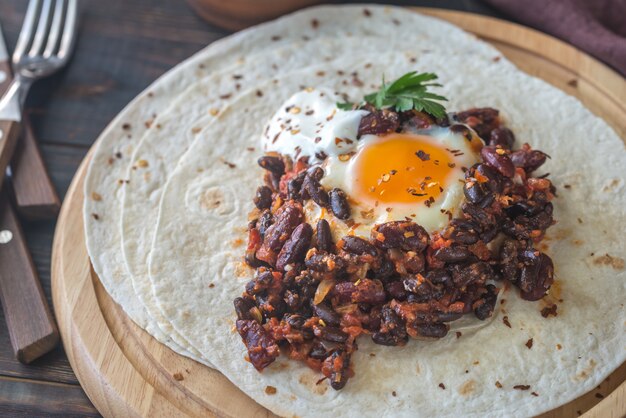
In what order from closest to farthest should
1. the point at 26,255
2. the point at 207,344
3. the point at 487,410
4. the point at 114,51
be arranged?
the point at 487,410 < the point at 207,344 < the point at 26,255 < the point at 114,51

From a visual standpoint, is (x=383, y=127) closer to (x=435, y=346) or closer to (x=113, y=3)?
(x=435, y=346)

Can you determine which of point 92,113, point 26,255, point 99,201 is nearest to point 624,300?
point 99,201

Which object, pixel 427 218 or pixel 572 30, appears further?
pixel 572 30

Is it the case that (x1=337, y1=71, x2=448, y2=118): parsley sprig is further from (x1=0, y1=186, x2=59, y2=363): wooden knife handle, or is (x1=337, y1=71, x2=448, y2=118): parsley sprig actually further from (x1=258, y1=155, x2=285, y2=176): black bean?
(x1=0, y1=186, x2=59, y2=363): wooden knife handle

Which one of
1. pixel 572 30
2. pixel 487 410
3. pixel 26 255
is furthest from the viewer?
pixel 572 30

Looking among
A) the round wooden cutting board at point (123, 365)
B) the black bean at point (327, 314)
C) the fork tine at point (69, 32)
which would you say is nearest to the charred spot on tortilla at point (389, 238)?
the black bean at point (327, 314)

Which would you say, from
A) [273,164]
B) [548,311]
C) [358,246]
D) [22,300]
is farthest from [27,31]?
[548,311]

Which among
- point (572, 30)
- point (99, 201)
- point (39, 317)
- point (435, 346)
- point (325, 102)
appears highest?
point (572, 30)

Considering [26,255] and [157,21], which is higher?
[157,21]
